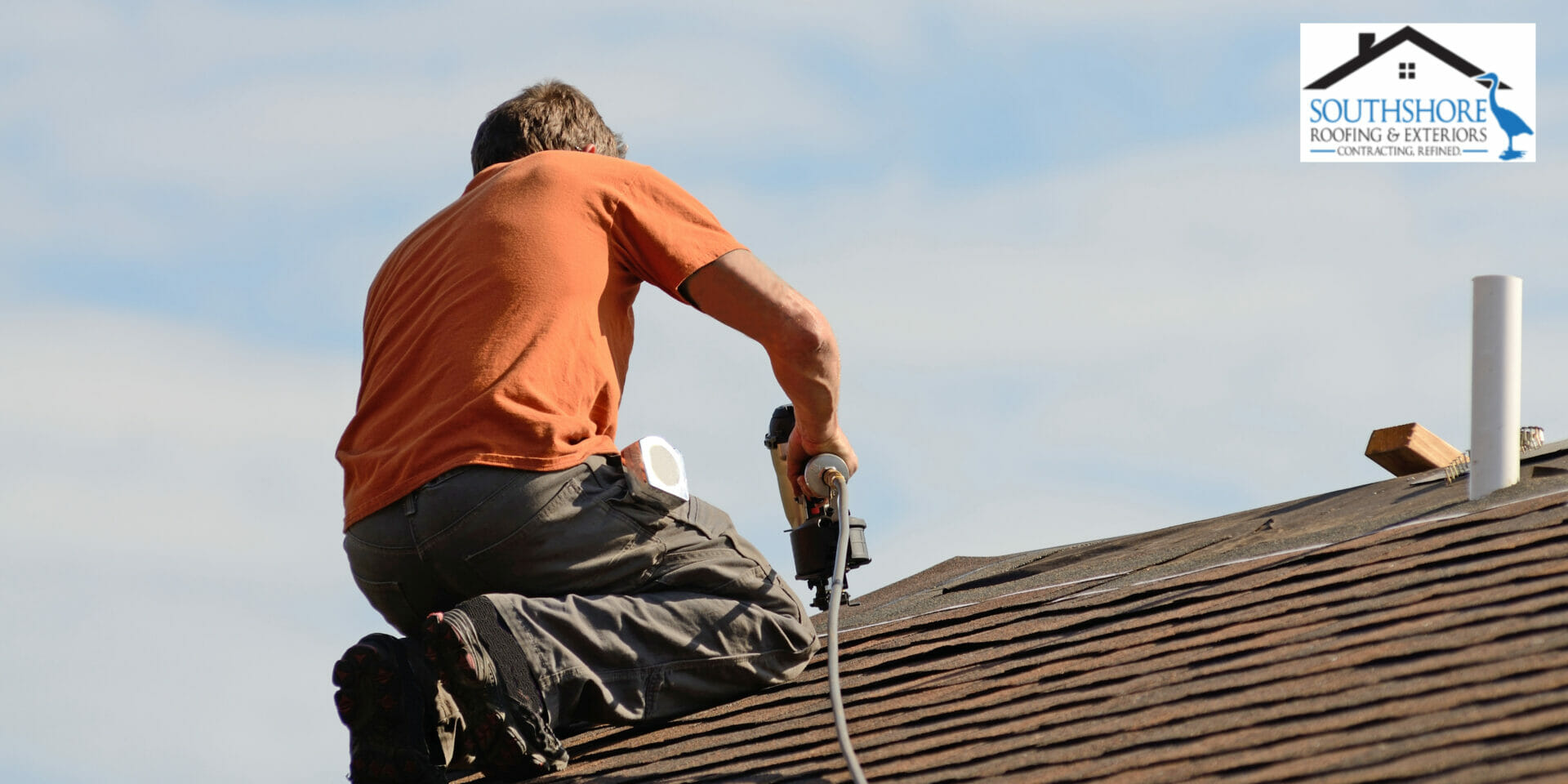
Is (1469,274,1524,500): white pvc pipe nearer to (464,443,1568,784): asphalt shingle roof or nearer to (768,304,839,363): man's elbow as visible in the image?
(464,443,1568,784): asphalt shingle roof

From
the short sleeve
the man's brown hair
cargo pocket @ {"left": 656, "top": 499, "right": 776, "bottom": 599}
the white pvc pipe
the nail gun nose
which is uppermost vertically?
the man's brown hair

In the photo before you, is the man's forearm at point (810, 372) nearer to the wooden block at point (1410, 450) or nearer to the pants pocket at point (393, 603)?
the pants pocket at point (393, 603)

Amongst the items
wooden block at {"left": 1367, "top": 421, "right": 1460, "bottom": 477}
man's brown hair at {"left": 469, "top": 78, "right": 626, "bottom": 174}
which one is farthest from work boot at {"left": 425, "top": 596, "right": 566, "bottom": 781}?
wooden block at {"left": 1367, "top": 421, "right": 1460, "bottom": 477}

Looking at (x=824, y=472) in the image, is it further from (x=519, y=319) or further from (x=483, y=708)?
(x=483, y=708)

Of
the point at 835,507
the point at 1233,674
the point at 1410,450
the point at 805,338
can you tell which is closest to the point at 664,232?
the point at 805,338

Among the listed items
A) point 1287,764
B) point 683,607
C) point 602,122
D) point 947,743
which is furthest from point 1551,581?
point 602,122

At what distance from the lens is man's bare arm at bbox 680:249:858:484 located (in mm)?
3525

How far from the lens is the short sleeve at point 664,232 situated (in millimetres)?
3494

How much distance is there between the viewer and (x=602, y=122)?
4133 millimetres

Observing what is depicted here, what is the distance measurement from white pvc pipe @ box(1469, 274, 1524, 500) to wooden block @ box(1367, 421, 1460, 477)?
926mm

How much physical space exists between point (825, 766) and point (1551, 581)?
141cm

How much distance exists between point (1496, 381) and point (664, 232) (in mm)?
2049

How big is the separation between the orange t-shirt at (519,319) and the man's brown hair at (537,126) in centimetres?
31

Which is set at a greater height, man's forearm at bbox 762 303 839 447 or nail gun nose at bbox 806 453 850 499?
man's forearm at bbox 762 303 839 447
